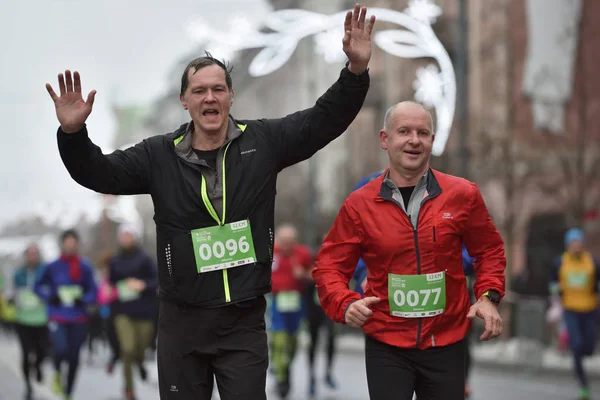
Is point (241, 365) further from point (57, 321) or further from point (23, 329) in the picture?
point (23, 329)

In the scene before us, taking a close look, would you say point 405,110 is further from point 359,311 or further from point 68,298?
point 68,298

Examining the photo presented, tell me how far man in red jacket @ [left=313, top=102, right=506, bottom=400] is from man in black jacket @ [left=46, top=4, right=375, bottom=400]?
365 mm

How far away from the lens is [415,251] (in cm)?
533

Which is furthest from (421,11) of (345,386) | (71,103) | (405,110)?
(71,103)

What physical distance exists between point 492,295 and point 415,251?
1.30ft

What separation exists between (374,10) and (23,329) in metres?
7.11

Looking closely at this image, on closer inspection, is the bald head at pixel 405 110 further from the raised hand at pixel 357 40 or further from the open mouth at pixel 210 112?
the open mouth at pixel 210 112

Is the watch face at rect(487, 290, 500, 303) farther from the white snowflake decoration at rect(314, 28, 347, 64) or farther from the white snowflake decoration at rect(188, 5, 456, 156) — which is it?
the white snowflake decoration at rect(314, 28, 347, 64)

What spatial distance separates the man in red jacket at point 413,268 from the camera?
5.32 m

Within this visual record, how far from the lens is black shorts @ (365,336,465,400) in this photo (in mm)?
5320

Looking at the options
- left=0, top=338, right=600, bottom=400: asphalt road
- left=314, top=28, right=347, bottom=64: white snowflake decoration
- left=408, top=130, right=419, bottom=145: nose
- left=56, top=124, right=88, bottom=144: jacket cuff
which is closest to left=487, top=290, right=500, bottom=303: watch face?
left=408, top=130, right=419, bottom=145: nose

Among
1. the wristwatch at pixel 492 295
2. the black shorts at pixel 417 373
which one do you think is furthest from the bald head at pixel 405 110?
the black shorts at pixel 417 373

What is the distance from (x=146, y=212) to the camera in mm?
101375

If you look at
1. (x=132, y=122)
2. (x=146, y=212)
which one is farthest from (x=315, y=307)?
(x=132, y=122)
